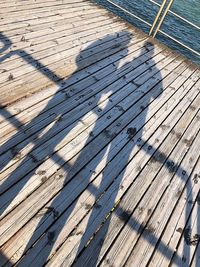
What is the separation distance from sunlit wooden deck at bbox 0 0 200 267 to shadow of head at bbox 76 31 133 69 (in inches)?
1.2

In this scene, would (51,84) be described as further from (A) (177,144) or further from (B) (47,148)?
(A) (177,144)

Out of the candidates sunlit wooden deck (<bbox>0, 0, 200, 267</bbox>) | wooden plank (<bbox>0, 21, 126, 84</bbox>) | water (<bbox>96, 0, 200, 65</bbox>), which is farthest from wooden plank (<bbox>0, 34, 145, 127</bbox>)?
water (<bbox>96, 0, 200, 65</bbox>)

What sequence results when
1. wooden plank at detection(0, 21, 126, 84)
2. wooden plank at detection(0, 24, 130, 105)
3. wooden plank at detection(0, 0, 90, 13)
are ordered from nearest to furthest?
1. wooden plank at detection(0, 24, 130, 105)
2. wooden plank at detection(0, 21, 126, 84)
3. wooden plank at detection(0, 0, 90, 13)

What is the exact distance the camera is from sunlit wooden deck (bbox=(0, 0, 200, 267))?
11.6ft

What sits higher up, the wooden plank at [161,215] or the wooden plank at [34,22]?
the wooden plank at [161,215]

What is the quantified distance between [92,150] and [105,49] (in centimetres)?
343

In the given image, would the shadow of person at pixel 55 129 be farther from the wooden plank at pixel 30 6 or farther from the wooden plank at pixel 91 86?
the wooden plank at pixel 30 6

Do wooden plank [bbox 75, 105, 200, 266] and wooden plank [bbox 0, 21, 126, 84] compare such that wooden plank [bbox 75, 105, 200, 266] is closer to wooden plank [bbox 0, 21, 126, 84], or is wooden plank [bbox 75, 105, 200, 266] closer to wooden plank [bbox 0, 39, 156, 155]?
wooden plank [bbox 0, 39, 156, 155]

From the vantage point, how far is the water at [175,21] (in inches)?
576

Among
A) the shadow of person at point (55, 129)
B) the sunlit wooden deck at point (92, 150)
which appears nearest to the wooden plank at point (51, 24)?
the sunlit wooden deck at point (92, 150)

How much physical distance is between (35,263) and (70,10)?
700 centimetres

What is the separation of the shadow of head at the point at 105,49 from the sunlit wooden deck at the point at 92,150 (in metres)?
0.03

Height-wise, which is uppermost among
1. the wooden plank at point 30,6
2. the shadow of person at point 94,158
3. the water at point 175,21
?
the shadow of person at point 94,158

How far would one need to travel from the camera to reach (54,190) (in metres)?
3.90
